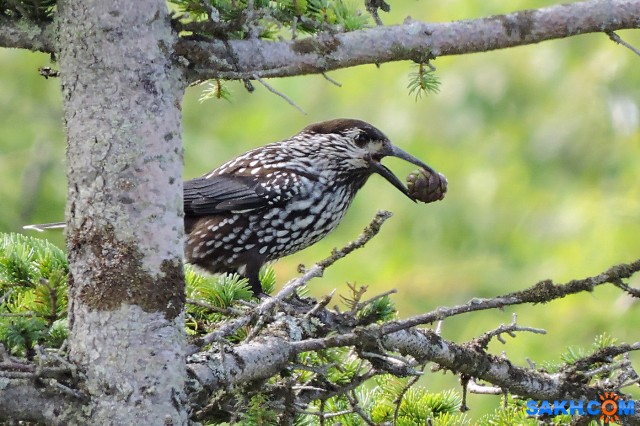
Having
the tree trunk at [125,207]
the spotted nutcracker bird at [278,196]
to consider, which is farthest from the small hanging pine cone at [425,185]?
the tree trunk at [125,207]

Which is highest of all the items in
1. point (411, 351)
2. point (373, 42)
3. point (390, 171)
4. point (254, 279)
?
point (390, 171)

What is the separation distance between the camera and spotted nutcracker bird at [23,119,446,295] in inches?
158

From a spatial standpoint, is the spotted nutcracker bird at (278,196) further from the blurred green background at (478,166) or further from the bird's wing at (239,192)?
the blurred green background at (478,166)

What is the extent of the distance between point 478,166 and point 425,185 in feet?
14.7

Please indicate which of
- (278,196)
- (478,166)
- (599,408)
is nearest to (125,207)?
(599,408)

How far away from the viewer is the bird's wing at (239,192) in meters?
4.05

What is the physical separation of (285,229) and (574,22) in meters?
1.63

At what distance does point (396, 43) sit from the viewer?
102 inches

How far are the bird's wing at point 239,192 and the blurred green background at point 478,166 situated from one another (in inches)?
104

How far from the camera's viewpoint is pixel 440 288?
25.4 ft

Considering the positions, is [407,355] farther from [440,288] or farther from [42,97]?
[42,97]

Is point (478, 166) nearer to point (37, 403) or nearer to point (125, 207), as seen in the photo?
point (125, 207)

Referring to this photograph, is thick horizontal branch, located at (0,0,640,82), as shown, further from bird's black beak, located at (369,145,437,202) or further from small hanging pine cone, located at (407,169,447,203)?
bird's black beak, located at (369,145,437,202)

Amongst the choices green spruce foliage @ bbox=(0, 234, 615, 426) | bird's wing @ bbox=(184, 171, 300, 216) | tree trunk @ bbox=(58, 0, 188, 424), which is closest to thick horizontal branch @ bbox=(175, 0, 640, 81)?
tree trunk @ bbox=(58, 0, 188, 424)
